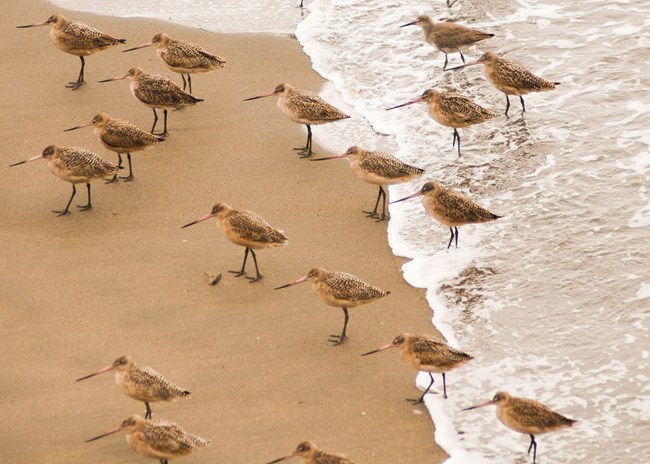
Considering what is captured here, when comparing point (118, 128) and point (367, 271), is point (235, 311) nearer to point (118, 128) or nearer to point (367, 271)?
point (367, 271)

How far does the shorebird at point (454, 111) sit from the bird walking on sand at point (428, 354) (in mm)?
3194

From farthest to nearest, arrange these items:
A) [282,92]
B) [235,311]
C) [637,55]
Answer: [637,55]
[282,92]
[235,311]

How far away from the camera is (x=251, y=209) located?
9250mm

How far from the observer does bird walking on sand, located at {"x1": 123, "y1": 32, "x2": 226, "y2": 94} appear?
418 inches

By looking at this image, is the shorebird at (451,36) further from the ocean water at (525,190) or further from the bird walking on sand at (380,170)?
the bird walking on sand at (380,170)

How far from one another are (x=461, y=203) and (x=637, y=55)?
347 centimetres

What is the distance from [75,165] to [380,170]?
2358 mm

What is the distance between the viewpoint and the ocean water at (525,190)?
23.2 feet

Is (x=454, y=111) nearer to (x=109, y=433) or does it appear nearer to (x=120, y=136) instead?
(x=120, y=136)

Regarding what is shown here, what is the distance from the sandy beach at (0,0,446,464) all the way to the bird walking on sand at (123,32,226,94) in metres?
0.36

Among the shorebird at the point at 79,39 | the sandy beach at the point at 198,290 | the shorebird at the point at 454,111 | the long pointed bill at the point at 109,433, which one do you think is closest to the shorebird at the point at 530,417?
the sandy beach at the point at 198,290

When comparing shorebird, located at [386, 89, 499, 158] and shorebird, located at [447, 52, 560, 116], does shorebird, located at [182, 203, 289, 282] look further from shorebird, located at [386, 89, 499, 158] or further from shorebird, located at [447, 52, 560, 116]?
shorebird, located at [447, 52, 560, 116]

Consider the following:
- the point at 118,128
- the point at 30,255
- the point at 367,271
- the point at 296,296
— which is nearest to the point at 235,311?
the point at 296,296

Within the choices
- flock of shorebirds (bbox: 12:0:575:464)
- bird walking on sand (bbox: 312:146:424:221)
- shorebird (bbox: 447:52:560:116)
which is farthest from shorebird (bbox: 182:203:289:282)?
shorebird (bbox: 447:52:560:116)
